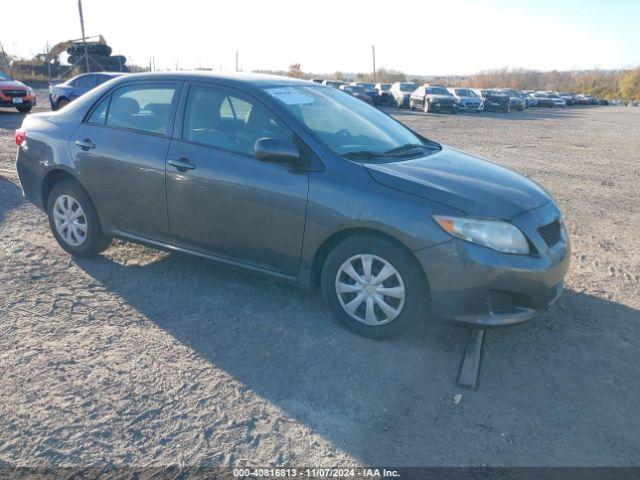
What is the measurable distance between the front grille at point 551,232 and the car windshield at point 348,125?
1.17 metres

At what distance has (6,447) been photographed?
286 cm

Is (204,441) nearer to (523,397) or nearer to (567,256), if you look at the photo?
(523,397)

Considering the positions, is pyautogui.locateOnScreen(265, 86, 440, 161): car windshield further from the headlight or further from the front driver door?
the headlight

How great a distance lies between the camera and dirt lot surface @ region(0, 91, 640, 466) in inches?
115

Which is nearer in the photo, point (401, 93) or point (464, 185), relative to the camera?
point (464, 185)

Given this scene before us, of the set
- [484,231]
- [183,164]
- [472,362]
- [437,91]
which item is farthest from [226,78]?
[437,91]

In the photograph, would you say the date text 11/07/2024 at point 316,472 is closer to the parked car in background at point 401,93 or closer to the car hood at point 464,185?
the car hood at point 464,185

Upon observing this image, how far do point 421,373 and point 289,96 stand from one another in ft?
7.47

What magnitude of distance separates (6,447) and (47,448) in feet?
0.65

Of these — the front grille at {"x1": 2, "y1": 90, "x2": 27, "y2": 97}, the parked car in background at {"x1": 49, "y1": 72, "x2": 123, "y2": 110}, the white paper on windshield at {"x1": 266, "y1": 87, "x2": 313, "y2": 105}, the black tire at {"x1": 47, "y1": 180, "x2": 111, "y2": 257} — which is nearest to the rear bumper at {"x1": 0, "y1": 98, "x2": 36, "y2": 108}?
the front grille at {"x1": 2, "y1": 90, "x2": 27, "y2": 97}

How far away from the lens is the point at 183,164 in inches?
177

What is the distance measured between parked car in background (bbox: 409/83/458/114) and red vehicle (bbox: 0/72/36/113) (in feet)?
68.8

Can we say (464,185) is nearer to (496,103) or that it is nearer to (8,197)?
(8,197)

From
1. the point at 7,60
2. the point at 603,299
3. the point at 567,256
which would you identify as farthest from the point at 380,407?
the point at 7,60
